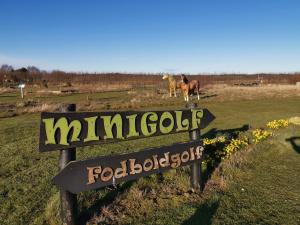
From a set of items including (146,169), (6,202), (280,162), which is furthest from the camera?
(280,162)

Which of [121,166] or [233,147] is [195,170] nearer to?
[121,166]

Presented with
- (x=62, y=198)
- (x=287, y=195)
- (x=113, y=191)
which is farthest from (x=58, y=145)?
(x=287, y=195)

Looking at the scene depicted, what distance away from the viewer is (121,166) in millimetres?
5129

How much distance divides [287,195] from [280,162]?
7.06 ft

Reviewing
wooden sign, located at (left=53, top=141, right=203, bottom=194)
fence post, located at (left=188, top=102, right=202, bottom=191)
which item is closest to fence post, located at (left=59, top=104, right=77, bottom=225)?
wooden sign, located at (left=53, top=141, right=203, bottom=194)

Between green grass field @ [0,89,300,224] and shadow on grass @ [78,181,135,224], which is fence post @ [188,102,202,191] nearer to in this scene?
green grass field @ [0,89,300,224]

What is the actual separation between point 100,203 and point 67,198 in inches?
47.5

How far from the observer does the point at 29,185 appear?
6988 mm

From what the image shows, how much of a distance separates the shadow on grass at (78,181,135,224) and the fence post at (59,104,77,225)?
41cm

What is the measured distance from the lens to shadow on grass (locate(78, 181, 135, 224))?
531 cm

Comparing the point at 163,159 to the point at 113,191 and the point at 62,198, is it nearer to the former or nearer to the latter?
the point at 113,191

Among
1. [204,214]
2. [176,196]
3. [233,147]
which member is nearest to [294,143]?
[233,147]

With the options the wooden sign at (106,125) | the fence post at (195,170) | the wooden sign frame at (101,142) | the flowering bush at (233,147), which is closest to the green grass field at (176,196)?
the fence post at (195,170)

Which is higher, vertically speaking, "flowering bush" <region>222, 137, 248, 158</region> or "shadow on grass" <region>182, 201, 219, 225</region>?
"flowering bush" <region>222, 137, 248, 158</region>
